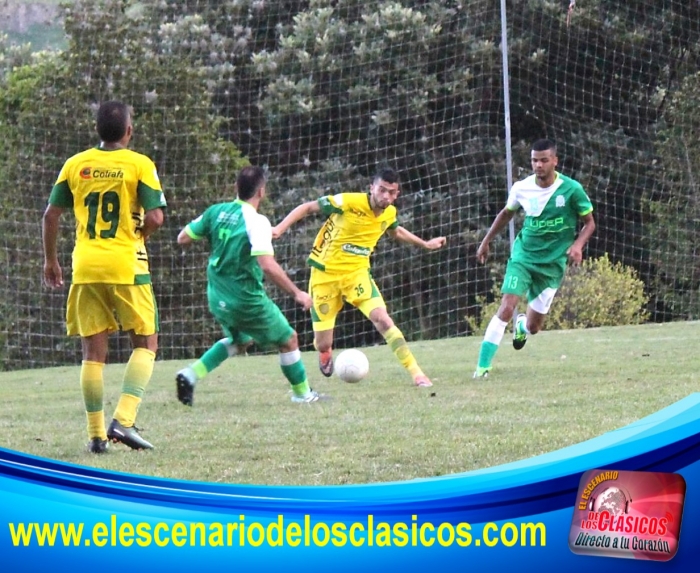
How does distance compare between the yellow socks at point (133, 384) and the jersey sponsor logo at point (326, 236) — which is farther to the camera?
the jersey sponsor logo at point (326, 236)

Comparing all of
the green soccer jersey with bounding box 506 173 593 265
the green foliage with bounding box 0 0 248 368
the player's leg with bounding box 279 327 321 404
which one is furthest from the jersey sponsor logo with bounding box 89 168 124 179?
the green foliage with bounding box 0 0 248 368

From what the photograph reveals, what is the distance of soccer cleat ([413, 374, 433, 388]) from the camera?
23.0 ft

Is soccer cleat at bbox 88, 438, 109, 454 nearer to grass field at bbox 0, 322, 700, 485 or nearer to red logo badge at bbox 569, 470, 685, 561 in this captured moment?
grass field at bbox 0, 322, 700, 485

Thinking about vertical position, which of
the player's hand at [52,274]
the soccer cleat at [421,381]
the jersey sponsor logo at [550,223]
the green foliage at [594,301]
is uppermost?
the player's hand at [52,274]

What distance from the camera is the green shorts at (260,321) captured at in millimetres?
6125

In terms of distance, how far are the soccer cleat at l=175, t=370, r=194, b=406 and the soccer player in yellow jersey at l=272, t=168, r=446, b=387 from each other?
139cm

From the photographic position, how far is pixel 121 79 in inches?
543

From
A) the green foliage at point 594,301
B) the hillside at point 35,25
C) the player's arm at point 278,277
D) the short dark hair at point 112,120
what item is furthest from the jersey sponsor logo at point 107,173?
the hillside at point 35,25

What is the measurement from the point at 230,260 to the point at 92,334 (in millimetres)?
1438

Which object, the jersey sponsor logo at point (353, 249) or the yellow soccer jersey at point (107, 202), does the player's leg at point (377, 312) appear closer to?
the jersey sponsor logo at point (353, 249)

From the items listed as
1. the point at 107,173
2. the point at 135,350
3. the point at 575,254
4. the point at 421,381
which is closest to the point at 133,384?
the point at 135,350

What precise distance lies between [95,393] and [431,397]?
223 cm

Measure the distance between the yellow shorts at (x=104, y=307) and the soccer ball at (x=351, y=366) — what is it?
2.35 m

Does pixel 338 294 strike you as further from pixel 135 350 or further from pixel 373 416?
pixel 135 350
